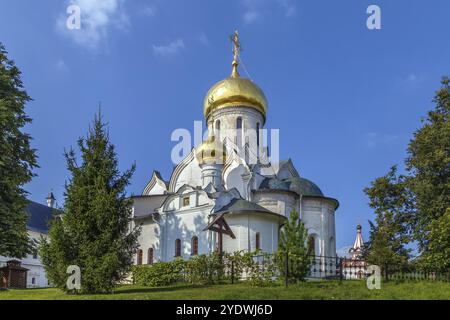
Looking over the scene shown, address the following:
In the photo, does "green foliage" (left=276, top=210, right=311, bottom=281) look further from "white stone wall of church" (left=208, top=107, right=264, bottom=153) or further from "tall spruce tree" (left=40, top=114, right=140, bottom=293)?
"white stone wall of church" (left=208, top=107, right=264, bottom=153)

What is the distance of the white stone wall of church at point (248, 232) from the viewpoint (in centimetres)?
2458

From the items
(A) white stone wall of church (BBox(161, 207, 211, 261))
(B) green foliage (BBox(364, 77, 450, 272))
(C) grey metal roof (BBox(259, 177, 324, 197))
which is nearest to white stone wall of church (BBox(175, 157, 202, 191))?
(C) grey metal roof (BBox(259, 177, 324, 197))

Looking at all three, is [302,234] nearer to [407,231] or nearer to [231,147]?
[407,231]

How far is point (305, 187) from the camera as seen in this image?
1191 inches

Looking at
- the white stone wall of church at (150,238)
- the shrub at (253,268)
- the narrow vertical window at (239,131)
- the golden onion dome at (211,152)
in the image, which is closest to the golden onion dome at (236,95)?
Answer: the narrow vertical window at (239,131)

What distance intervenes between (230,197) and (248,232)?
2493 millimetres

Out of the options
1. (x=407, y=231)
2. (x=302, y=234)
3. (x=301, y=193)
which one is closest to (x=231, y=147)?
(x=301, y=193)

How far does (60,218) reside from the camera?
57.0 ft

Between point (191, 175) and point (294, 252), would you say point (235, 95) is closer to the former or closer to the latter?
point (191, 175)

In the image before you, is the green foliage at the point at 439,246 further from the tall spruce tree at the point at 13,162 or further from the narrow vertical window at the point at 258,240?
the tall spruce tree at the point at 13,162

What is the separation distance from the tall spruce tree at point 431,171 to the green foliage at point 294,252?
18.4 feet

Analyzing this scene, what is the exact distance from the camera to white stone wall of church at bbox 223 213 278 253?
24.6 m

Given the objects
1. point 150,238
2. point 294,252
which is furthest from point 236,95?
point 294,252
